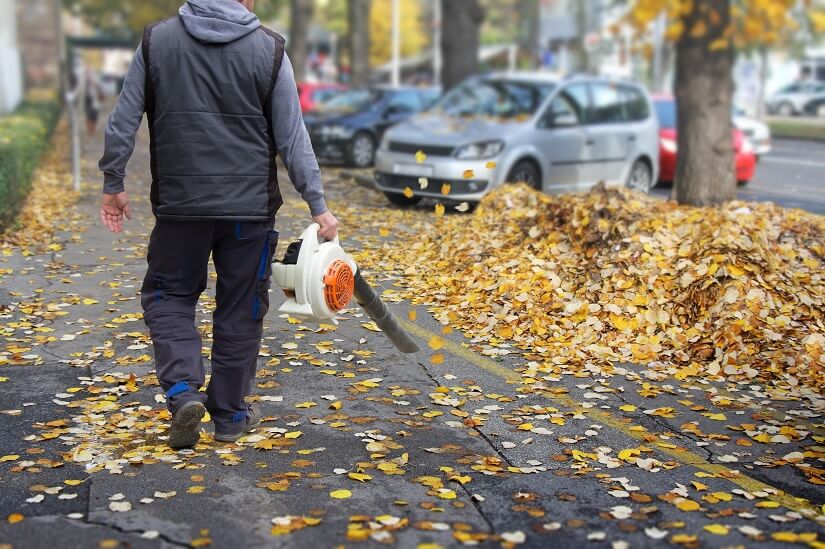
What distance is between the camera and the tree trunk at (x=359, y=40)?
2958cm

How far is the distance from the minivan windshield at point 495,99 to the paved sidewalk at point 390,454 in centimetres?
713

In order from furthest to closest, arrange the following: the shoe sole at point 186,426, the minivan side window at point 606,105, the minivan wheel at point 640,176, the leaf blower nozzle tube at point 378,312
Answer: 1. the minivan wheel at point 640,176
2. the minivan side window at point 606,105
3. the leaf blower nozzle tube at point 378,312
4. the shoe sole at point 186,426

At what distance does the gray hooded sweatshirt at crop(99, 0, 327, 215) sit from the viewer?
14.3ft

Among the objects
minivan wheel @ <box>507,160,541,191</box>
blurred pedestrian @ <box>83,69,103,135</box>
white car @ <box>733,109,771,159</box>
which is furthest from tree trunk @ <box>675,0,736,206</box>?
blurred pedestrian @ <box>83,69,103,135</box>

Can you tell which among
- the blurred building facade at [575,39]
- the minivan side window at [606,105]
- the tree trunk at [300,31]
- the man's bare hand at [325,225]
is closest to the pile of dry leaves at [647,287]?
the man's bare hand at [325,225]

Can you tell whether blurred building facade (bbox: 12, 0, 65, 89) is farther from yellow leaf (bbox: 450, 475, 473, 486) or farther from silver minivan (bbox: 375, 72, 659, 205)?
yellow leaf (bbox: 450, 475, 473, 486)

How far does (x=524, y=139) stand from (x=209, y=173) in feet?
29.5

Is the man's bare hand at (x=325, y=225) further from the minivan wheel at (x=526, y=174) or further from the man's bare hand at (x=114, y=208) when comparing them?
the minivan wheel at (x=526, y=174)

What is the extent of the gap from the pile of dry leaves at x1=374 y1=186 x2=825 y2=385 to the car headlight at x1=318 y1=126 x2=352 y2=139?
10.6 m

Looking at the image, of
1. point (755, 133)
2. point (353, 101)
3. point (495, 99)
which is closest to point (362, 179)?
point (495, 99)

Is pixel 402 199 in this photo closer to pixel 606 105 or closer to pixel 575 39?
pixel 606 105

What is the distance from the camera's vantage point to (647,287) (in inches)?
276

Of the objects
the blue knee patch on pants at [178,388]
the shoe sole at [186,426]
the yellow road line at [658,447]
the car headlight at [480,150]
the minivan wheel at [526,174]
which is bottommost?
the yellow road line at [658,447]

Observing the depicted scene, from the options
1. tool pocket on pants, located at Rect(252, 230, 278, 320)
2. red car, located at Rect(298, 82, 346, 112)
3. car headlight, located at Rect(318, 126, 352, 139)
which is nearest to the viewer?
tool pocket on pants, located at Rect(252, 230, 278, 320)
